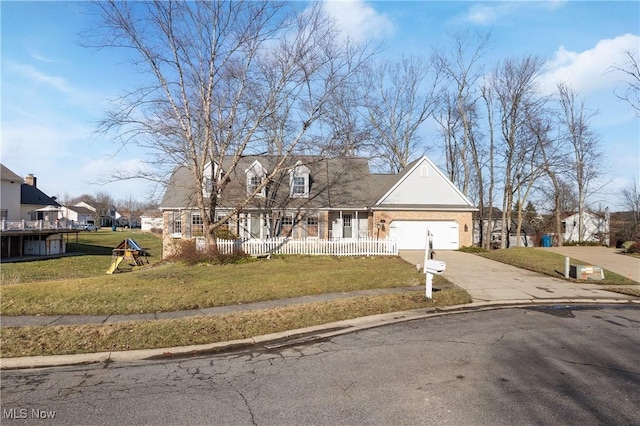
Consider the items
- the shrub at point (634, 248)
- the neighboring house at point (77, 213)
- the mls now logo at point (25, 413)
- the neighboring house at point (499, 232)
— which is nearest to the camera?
the mls now logo at point (25, 413)

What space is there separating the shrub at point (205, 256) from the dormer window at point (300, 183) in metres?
7.91

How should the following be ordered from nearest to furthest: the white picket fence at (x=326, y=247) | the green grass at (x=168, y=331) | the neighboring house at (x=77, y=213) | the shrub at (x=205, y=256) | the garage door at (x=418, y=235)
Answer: the green grass at (x=168, y=331) < the shrub at (x=205, y=256) < the white picket fence at (x=326, y=247) < the garage door at (x=418, y=235) < the neighboring house at (x=77, y=213)

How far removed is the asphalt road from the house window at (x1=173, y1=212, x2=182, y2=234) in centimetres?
2102

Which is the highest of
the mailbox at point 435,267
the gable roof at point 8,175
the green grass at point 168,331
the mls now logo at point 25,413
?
the gable roof at point 8,175

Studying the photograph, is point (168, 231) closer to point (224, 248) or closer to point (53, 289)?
point (224, 248)

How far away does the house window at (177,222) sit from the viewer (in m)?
26.0

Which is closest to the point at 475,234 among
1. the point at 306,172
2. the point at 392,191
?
the point at 392,191

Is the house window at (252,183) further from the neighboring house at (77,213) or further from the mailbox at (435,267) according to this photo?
the neighboring house at (77,213)

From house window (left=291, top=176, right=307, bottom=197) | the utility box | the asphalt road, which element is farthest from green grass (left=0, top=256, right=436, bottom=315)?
house window (left=291, top=176, right=307, bottom=197)

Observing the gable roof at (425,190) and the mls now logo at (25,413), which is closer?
the mls now logo at (25,413)

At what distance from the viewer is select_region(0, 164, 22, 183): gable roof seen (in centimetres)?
3619

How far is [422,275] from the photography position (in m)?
14.2

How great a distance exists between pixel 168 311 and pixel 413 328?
5.35 meters

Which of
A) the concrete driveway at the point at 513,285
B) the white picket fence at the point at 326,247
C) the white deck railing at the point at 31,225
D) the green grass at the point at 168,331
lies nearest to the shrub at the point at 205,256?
the white picket fence at the point at 326,247
